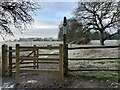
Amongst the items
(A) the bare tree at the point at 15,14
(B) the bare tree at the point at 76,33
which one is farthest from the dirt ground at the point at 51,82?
(B) the bare tree at the point at 76,33

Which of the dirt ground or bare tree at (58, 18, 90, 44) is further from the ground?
bare tree at (58, 18, 90, 44)

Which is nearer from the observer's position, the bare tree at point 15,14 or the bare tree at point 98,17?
the bare tree at point 15,14

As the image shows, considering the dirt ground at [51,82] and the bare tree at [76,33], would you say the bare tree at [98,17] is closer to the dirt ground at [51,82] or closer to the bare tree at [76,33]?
the bare tree at [76,33]

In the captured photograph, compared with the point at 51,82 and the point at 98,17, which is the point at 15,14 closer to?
the point at 51,82

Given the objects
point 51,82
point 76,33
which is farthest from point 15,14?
point 76,33

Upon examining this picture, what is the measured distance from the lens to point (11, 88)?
6664mm

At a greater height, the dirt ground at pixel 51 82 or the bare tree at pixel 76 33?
the bare tree at pixel 76 33

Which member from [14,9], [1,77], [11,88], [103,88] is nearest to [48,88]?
[11,88]

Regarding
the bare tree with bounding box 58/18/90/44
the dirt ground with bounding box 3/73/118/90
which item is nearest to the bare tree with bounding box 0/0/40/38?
the dirt ground with bounding box 3/73/118/90

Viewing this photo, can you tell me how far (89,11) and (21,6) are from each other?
24.3m

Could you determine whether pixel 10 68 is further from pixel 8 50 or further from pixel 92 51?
pixel 92 51

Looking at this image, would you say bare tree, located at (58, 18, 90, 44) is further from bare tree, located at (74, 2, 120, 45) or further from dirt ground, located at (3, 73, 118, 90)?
dirt ground, located at (3, 73, 118, 90)

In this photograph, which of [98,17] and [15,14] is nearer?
[15,14]

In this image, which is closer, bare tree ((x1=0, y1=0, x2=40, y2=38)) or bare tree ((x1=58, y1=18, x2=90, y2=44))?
bare tree ((x1=0, y1=0, x2=40, y2=38))
